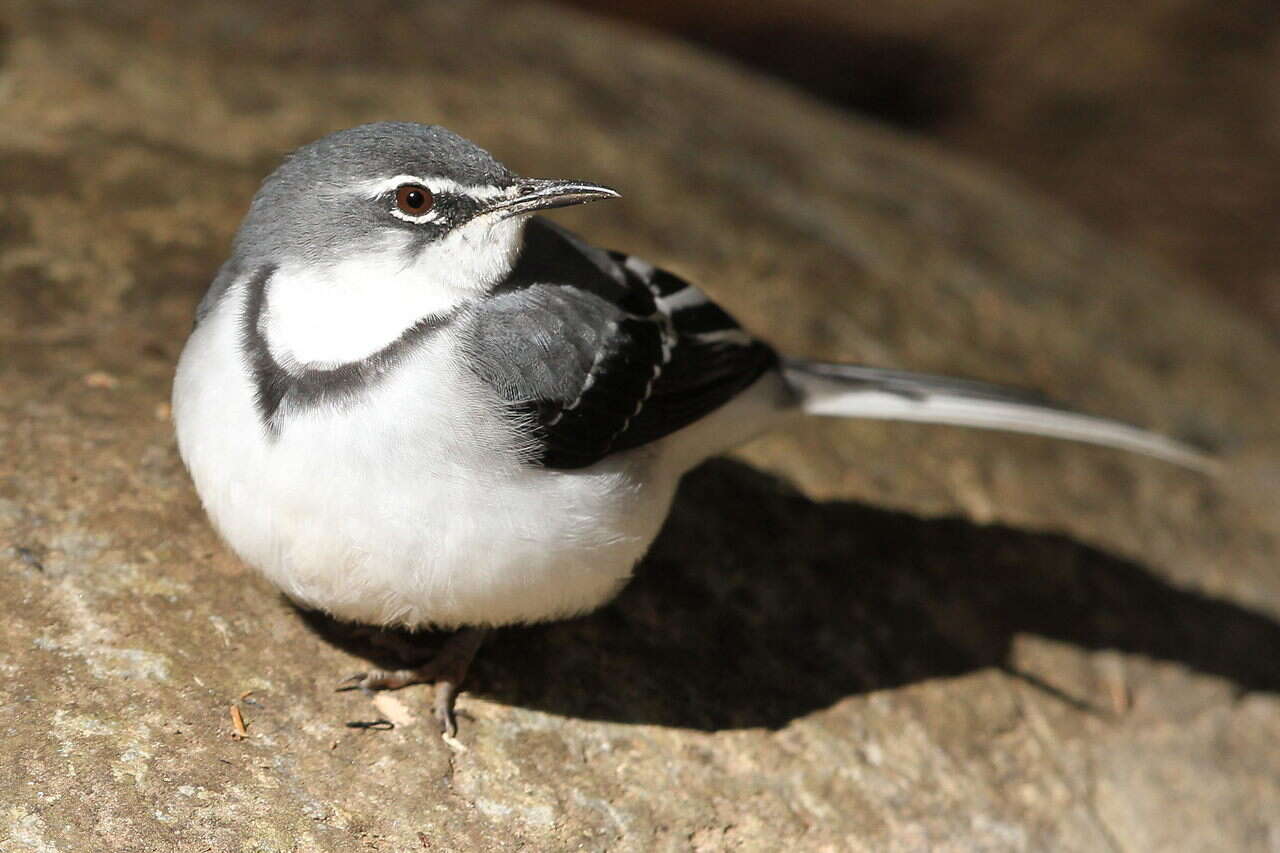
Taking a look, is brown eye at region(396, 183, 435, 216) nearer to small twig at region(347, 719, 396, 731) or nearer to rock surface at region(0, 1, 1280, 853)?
rock surface at region(0, 1, 1280, 853)

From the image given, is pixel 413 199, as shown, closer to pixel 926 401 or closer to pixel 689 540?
pixel 689 540

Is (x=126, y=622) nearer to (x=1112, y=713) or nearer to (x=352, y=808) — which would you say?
(x=352, y=808)

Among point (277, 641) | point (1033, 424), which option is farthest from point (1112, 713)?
point (277, 641)

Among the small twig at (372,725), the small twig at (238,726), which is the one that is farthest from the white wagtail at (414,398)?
the small twig at (238,726)

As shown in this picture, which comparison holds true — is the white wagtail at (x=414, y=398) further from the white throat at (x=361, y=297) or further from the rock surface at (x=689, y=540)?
the rock surface at (x=689, y=540)

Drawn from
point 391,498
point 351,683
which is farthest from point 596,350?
point 351,683

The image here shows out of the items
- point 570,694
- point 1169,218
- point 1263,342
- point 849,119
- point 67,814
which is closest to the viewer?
point 67,814

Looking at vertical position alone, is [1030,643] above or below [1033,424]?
below
